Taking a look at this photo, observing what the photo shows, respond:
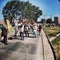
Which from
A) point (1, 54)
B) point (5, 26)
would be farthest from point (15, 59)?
point (5, 26)

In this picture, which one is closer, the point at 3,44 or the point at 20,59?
the point at 20,59

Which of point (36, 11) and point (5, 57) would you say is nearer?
point (5, 57)

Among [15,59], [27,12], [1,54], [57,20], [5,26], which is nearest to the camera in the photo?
[15,59]

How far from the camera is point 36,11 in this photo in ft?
401

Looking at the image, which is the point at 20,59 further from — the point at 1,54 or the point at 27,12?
the point at 27,12

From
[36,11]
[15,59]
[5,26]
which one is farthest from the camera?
[36,11]

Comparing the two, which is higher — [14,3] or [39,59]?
[14,3]

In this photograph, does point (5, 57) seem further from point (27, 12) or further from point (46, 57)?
point (27, 12)

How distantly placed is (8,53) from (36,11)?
355 feet

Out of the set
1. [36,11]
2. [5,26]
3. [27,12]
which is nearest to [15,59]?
[5,26]

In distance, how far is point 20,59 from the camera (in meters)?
13.1

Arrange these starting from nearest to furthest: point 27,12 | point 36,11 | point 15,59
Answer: point 15,59
point 27,12
point 36,11

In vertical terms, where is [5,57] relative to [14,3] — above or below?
below

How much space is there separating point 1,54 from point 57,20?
121929mm
